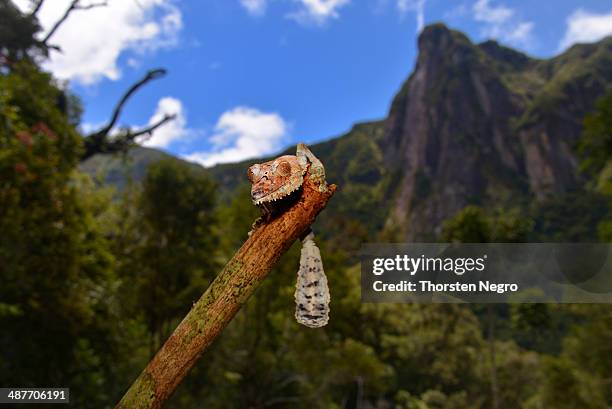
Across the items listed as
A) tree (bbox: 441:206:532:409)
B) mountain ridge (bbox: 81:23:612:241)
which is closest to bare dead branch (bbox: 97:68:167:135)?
tree (bbox: 441:206:532:409)

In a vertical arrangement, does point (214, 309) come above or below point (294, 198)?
below

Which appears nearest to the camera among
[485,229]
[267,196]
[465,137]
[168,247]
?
[267,196]

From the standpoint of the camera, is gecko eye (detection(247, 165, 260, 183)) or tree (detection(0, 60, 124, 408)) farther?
tree (detection(0, 60, 124, 408))

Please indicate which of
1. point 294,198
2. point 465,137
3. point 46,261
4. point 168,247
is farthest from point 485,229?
point 465,137

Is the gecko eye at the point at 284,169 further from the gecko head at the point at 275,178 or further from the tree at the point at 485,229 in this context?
the tree at the point at 485,229

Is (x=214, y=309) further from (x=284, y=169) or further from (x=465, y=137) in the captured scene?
(x=465, y=137)

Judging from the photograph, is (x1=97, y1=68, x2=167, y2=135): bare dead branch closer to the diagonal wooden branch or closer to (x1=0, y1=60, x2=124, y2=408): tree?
(x1=0, y1=60, x2=124, y2=408): tree

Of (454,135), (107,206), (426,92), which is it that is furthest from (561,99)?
(107,206)
